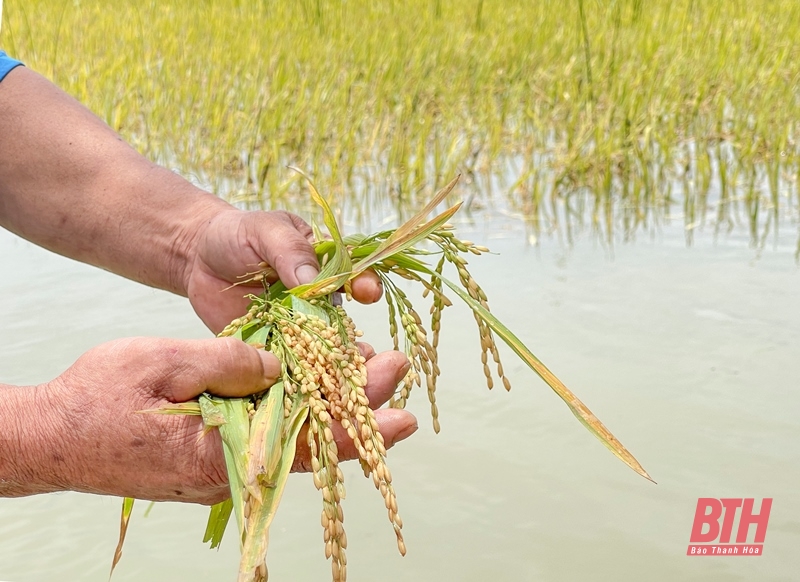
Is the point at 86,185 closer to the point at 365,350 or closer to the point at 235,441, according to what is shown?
the point at 365,350

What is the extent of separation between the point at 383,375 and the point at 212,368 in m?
0.24

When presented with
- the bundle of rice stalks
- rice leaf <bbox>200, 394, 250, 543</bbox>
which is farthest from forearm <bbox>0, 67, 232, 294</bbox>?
rice leaf <bbox>200, 394, 250, 543</bbox>

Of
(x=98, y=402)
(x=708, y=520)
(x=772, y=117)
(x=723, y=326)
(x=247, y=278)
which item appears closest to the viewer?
(x=98, y=402)

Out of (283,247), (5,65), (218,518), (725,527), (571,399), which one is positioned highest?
(5,65)

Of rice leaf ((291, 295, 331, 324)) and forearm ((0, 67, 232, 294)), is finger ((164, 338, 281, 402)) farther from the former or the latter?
forearm ((0, 67, 232, 294))

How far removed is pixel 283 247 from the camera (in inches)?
65.7

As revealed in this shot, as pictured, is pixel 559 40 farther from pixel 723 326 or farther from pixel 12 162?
pixel 12 162

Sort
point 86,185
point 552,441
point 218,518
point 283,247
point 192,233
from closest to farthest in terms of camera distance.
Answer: point 218,518, point 283,247, point 192,233, point 86,185, point 552,441

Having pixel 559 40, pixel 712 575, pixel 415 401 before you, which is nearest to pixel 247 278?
pixel 415 401

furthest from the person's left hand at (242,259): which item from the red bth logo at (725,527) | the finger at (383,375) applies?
the red bth logo at (725,527)

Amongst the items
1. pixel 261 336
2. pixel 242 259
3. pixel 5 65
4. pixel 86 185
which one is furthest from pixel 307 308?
pixel 5 65

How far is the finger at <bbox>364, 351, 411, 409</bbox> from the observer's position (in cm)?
142

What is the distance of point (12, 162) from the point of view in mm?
2074

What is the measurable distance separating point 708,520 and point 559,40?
3.71 meters
